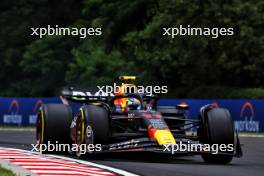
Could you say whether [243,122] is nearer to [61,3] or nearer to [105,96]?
[105,96]

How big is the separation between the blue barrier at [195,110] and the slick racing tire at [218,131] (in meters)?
13.0

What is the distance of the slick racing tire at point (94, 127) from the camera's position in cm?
1438

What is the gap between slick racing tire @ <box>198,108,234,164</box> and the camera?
14.4 m

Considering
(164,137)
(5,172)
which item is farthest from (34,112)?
(5,172)

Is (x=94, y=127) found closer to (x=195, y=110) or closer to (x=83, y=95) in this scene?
(x=83, y=95)

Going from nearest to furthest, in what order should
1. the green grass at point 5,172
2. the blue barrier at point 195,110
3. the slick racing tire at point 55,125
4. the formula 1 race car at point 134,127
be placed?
the green grass at point 5,172 → the formula 1 race car at point 134,127 → the slick racing tire at point 55,125 → the blue barrier at point 195,110

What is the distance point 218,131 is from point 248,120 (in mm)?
14311

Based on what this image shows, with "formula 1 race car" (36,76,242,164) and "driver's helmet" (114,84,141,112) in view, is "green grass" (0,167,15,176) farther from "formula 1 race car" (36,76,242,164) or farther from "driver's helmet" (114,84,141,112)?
"driver's helmet" (114,84,141,112)

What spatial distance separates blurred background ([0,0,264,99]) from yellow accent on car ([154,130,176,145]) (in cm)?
2084

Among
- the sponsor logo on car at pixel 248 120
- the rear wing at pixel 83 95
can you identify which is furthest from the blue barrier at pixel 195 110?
the rear wing at pixel 83 95

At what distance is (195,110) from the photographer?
3083 cm

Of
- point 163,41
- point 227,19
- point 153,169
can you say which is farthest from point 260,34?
point 153,169

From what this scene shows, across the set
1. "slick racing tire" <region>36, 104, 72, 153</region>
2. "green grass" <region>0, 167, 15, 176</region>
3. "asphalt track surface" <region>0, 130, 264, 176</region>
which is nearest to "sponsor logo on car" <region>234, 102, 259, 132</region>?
"asphalt track surface" <region>0, 130, 264, 176</region>

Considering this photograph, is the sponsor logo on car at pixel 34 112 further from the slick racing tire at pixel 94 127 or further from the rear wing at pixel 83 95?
the slick racing tire at pixel 94 127
